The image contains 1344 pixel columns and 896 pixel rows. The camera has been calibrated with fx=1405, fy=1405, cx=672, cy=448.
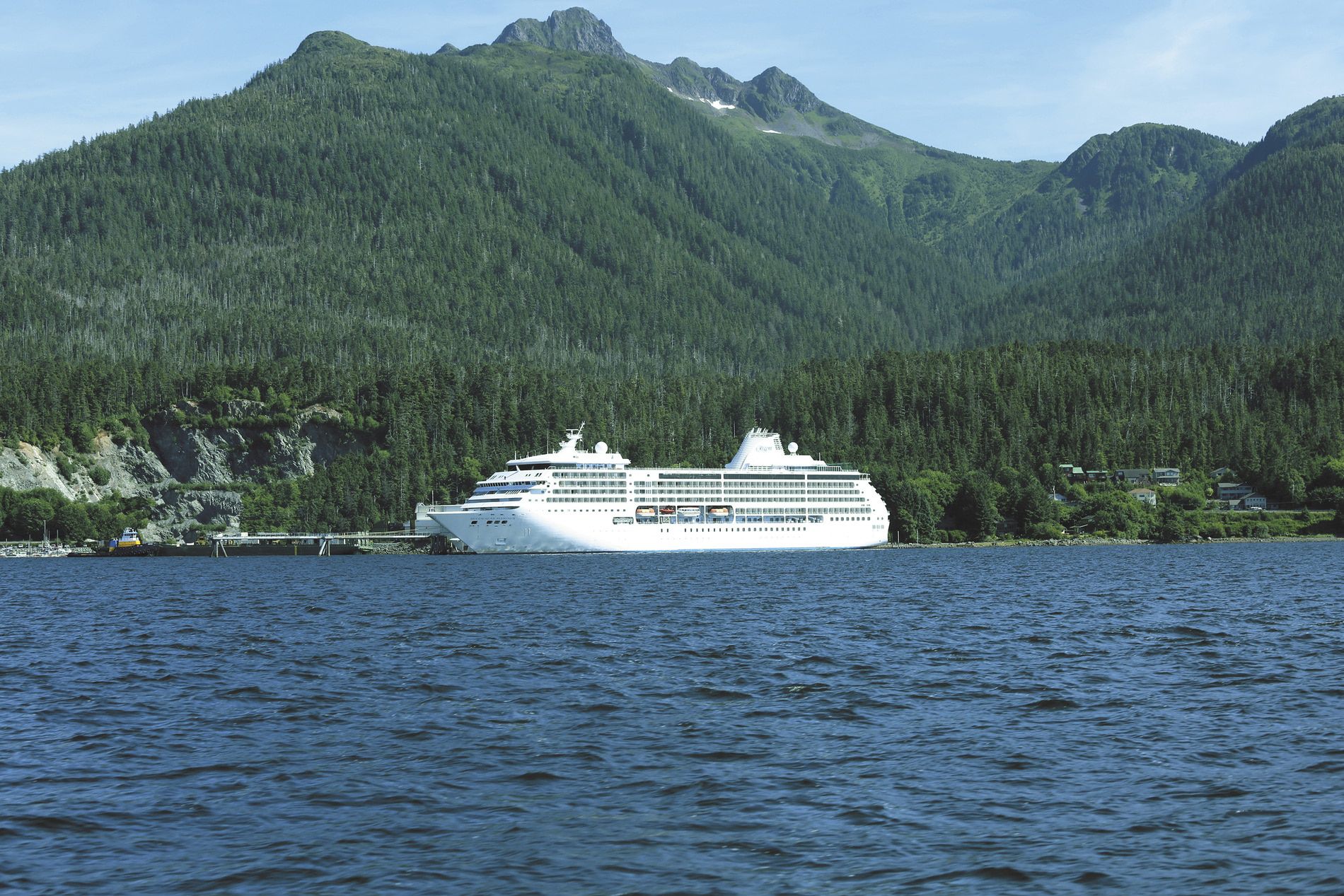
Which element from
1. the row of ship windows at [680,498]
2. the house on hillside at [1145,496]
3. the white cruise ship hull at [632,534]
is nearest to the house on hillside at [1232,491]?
the house on hillside at [1145,496]

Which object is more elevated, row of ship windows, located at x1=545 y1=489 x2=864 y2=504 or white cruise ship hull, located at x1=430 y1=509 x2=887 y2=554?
row of ship windows, located at x1=545 y1=489 x2=864 y2=504

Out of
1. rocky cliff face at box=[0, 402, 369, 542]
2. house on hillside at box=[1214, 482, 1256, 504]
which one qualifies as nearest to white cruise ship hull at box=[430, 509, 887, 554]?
rocky cliff face at box=[0, 402, 369, 542]

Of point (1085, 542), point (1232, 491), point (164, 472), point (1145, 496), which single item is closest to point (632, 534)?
point (1085, 542)

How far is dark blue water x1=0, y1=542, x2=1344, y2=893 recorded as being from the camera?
875 inches

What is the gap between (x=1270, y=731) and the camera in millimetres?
32125

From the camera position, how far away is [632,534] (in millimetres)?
150875

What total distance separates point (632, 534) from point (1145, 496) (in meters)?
79.8

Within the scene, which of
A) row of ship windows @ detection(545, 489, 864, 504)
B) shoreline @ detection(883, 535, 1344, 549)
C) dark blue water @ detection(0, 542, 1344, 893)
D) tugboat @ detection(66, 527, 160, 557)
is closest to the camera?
dark blue water @ detection(0, 542, 1344, 893)

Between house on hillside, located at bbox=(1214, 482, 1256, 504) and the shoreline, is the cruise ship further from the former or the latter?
house on hillside, located at bbox=(1214, 482, 1256, 504)

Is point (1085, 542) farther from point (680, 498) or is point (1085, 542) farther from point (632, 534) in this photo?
point (632, 534)

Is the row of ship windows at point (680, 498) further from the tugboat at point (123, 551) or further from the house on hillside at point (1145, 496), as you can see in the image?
the tugboat at point (123, 551)

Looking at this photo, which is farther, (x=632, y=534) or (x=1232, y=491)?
(x=1232, y=491)

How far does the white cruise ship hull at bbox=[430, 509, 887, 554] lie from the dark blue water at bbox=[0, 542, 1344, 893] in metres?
80.5

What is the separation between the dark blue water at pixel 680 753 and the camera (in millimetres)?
22219
